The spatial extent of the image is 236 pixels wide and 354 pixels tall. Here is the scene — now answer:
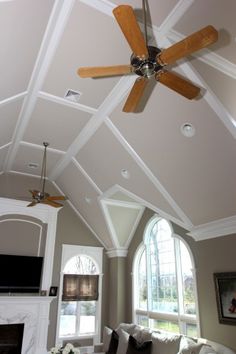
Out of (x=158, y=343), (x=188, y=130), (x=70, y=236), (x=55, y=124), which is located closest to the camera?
(x=188, y=130)

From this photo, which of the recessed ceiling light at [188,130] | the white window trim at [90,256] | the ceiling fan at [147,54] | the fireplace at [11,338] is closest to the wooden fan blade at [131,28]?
the ceiling fan at [147,54]

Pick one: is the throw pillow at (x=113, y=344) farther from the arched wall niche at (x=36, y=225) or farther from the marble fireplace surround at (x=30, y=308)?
the arched wall niche at (x=36, y=225)

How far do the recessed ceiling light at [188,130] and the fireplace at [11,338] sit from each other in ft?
18.5

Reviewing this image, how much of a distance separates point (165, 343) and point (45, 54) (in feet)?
15.3

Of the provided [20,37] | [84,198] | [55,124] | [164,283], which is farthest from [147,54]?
[84,198]

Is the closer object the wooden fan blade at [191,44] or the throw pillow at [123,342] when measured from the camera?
the wooden fan blade at [191,44]

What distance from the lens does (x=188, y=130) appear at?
3.78 m

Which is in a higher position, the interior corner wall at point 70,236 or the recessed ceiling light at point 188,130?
the recessed ceiling light at point 188,130

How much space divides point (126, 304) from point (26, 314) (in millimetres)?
2424

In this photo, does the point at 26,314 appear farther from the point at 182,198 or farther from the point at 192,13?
the point at 192,13

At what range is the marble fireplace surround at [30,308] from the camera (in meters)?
6.23

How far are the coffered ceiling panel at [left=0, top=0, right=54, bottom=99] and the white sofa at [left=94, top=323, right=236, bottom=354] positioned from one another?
439 centimetres

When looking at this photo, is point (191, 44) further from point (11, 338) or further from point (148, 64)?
point (11, 338)

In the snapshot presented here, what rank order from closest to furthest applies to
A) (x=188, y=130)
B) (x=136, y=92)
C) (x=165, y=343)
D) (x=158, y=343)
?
(x=136, y=92), (x=188, y=130), (x=165, y=343), (x=158, y=343)
